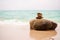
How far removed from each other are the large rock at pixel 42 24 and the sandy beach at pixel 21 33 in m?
0.05

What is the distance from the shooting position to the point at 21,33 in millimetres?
1854

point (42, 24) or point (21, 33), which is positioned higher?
point (42, 24)

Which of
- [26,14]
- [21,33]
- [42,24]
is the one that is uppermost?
[26,14]

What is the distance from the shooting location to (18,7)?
1.91 metres

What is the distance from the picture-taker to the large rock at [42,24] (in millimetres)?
1835

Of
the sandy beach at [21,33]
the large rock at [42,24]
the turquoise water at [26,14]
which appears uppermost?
the turquoise water at [26,14]

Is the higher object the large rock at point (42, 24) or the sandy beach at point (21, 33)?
the large rock at point (42, 24)

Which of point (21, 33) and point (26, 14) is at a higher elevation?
point (26, 14)

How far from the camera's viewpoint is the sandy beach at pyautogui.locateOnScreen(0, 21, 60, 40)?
5.82ft

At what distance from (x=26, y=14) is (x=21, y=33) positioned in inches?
9.6

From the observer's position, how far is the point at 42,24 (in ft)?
6.05

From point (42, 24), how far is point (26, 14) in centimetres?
23

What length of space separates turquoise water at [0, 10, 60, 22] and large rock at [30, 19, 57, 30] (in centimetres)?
6

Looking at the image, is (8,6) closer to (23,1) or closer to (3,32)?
(23,1)
